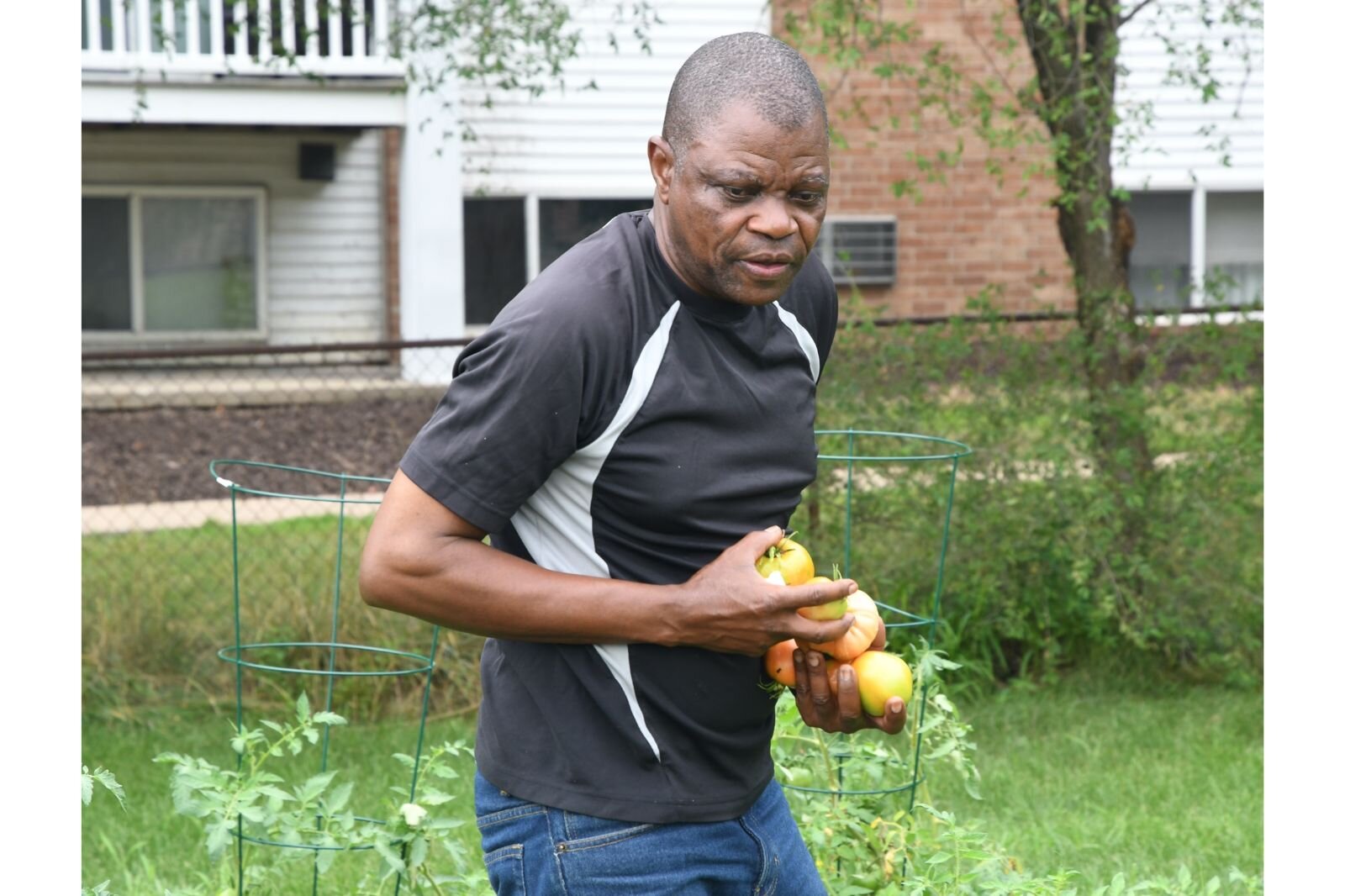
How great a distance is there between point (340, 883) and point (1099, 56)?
4.18 metres

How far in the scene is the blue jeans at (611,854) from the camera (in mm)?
2043

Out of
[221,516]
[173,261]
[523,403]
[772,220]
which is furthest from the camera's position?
[173,261]

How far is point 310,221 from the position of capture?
13641mm

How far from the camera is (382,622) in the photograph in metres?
5.75

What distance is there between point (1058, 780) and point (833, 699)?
3.19 meters

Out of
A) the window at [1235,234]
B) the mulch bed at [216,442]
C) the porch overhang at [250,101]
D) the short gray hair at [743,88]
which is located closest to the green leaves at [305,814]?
the short gray hair at [743,88]

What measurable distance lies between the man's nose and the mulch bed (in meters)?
7.11

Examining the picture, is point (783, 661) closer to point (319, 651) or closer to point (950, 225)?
point (319, 651)

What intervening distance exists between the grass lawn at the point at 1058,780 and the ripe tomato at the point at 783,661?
1946mm

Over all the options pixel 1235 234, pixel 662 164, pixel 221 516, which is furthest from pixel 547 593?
pixel 1235 234

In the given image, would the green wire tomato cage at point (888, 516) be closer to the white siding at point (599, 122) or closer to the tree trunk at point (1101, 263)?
the tree trunk at point (1101, 263)

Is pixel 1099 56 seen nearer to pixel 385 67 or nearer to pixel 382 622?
pixel 382 622

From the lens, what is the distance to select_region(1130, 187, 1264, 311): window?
14.0 meters
